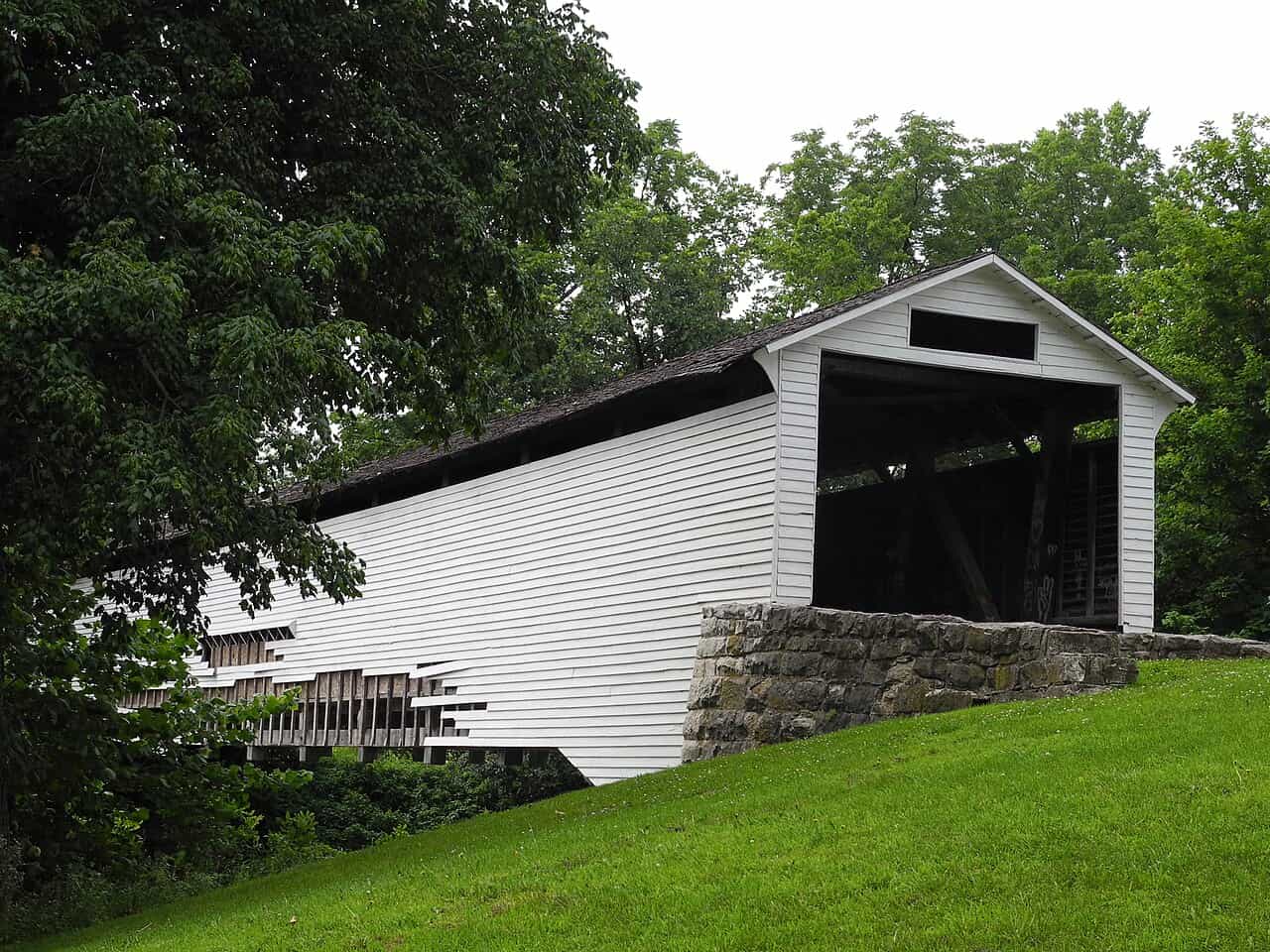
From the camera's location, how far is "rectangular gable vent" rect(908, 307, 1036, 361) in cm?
1725

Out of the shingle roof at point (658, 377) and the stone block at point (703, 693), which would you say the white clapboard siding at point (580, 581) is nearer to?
the shingle roof at point (658, 377)

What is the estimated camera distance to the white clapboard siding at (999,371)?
15672 millimetres

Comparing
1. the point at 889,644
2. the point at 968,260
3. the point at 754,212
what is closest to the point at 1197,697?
the point at 889,644

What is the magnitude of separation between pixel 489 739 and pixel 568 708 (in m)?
2.14

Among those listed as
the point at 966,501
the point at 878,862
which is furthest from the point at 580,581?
the point at 878,862

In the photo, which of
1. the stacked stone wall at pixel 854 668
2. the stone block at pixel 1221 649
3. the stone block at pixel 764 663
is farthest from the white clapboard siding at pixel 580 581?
the stone block at pixel 1221 649

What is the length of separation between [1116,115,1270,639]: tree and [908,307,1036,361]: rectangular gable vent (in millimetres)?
8610

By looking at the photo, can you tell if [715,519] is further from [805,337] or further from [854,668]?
[854,668]

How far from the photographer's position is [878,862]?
814 cm

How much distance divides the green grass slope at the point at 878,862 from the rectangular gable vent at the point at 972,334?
585 cm

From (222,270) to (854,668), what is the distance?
7.40 m

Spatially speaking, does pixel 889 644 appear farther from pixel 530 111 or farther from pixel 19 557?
pixel 19 557

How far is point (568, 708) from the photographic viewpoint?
18.5 metres

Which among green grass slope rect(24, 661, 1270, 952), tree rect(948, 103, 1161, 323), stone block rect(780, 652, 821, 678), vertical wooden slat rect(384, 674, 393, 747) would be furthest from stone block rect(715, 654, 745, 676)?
tree rect(948, 103, 1161, 323)
